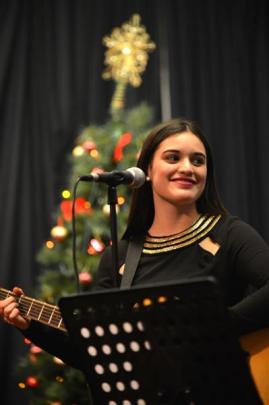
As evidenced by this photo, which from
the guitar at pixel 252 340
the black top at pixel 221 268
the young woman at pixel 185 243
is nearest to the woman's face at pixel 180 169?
the young woman at pixel 185 243

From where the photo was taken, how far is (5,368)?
13.7 ft

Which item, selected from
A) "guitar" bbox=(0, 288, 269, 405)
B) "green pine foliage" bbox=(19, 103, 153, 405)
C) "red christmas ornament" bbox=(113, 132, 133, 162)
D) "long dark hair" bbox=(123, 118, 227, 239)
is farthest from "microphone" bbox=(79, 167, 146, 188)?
"red christmas ornament" bbox=(113, 132, 133, 162)

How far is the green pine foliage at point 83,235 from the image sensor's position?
335 cm

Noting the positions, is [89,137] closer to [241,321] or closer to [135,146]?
[135,146]

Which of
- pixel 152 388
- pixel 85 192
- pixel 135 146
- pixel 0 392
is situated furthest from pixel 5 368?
pixel 152 388

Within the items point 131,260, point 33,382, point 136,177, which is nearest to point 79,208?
point 33,382

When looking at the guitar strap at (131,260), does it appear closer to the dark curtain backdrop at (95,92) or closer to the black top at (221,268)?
the black top at (221,268)

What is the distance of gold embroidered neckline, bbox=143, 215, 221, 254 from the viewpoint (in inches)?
82.7

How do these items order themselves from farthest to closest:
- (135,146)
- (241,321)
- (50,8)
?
1. (50,8)
2. (135,146)
3. (241,321)

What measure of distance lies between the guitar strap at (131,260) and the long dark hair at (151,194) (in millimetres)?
62

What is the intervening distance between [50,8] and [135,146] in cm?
170

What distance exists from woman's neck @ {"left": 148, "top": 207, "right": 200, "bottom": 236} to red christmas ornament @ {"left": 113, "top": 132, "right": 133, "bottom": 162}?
4.37ft

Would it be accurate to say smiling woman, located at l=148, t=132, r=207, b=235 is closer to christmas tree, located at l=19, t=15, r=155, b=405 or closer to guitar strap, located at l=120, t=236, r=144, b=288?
guitar strap, located at l=120, t=236, r=144, b=288

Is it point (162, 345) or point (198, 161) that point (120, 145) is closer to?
point (198, 161)
